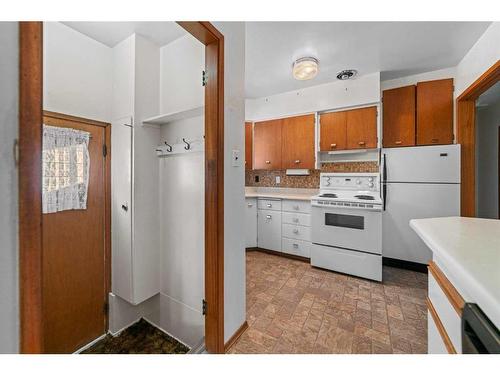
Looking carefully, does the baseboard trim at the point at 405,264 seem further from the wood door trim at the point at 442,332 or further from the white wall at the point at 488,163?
the wood door trim at the point at 442,332

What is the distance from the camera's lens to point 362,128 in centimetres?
284

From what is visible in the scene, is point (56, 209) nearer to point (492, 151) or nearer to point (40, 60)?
point (40, 60)

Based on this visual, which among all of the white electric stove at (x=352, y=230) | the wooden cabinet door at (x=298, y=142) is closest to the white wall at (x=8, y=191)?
the white electric stove at (x=352, y=230)

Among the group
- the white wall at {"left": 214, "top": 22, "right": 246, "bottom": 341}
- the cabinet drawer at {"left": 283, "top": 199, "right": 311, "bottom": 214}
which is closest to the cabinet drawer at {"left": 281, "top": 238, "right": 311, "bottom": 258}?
the cabinet drawer at {"left": 283, "top": 199, "right": 311, "bottom": 214}

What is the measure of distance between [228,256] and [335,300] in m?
1.33

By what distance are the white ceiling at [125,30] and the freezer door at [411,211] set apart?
3.00m

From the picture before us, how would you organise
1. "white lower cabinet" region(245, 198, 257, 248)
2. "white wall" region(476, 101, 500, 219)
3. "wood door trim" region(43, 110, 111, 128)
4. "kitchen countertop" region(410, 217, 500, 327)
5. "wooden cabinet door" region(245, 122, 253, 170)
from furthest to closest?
1. "wooden cabinet door" region(245, 122, 253, 170)
2. "white lower cabinet" region(245, 198, 257, 248)
3. "white wall" region(476, 101, 500, 219)
4. "wood door trim" region(43, 110, 111, 128)
5. "kitchen countertop" region(410, 217, 500, 327)

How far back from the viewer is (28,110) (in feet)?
1.72

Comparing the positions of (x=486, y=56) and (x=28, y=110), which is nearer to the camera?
(x=28, y=110)

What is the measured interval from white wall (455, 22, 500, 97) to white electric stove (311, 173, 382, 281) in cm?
131

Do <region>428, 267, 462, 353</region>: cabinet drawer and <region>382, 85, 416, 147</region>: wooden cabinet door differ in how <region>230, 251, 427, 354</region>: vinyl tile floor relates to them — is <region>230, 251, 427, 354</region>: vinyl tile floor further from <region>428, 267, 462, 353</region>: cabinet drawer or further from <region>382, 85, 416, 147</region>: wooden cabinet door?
<region>382, 85, 416, 147</region>: wooden cabinet door

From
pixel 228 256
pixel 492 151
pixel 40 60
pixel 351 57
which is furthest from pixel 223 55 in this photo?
pixel 492 151

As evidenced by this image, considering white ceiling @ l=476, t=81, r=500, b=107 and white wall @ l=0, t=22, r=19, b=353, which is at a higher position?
white ceiling @ l=476, t=81, r=500, b=107

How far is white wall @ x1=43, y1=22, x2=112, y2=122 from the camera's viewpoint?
1.69m
